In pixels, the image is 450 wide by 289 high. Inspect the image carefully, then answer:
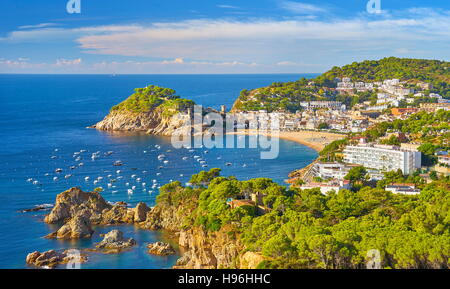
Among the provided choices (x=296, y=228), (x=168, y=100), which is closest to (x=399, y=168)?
(x=296, y=228)

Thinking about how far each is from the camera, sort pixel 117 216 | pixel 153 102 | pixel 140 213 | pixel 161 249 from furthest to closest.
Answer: pixel 153 102 < pixel 117 216 < pixel 140 213 < pixel 161 249

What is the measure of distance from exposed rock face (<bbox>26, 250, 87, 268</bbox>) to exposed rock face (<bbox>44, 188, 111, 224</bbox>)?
4.33 m

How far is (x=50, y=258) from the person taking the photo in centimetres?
1712

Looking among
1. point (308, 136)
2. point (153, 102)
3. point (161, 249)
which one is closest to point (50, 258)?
point (161, 249)

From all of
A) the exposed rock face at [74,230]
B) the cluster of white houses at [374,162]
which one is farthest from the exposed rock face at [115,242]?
the cluster of white houses at [374,162]

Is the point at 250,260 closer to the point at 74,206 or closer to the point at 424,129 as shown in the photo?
the point at 74,206

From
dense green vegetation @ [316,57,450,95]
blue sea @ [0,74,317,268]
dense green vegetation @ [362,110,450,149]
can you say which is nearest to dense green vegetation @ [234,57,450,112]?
dense green vegetation @ [316,57,450,95]

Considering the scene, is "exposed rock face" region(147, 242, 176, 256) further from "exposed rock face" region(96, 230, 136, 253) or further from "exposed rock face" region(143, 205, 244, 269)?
"exposed rock face" region(96, 230, 136, 253)

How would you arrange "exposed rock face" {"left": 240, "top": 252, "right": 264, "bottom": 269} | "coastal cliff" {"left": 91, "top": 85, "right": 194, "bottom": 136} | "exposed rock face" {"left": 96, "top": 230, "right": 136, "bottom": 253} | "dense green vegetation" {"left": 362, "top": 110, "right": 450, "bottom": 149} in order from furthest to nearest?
1. "coastal cliff" {"left": 91, "top": 85, "right": 194, "bottom": 136}
2. "dense green vegetation" {"left": 362, "top": 110, "right": 450, "bottom": 149}
3. "exposed rock face" {"left": 96, "top": 230, "right": 136, "bottom": 253}
4. "exposed rock face" {"left": 240, "top": 252, "right": 264, "bottom": 269}

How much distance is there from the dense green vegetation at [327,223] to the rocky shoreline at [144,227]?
361 mm

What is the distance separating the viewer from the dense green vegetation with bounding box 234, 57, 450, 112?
59162 millimetres

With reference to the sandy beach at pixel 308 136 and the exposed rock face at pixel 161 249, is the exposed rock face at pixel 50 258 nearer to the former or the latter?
the exposed rock face at pixel 161 249

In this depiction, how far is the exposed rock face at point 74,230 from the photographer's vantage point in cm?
1981

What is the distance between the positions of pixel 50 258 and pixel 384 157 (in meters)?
18.6
